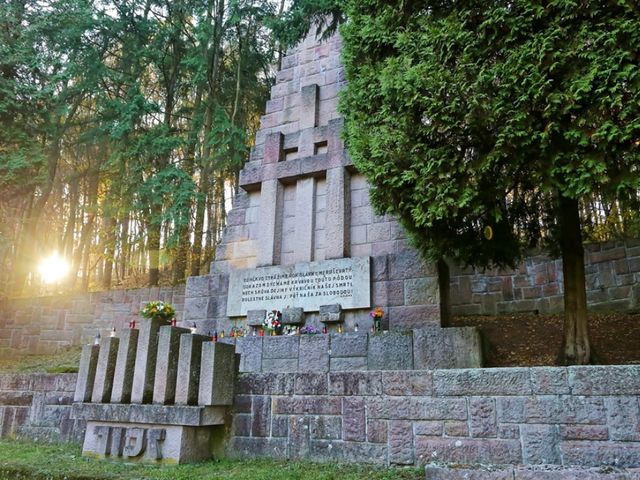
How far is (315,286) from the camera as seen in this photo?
305 inches

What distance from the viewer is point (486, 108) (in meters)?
5.05

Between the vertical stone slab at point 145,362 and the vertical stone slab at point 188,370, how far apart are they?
435 mm

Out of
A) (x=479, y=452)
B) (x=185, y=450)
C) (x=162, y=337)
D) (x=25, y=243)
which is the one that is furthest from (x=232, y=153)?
(x=479, y=452)

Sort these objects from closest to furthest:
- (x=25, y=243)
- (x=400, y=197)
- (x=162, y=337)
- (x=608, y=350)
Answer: (x=162, y=337) → (x=400, y=197) → (x=608, y=350) → (x=25, y=243)

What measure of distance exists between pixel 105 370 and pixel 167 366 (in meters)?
0.94

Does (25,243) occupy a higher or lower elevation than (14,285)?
higher

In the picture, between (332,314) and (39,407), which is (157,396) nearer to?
(39,407)

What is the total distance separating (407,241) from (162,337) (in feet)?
12.3

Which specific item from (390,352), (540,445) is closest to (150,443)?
(390,352)

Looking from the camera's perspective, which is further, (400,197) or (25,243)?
(25,243)

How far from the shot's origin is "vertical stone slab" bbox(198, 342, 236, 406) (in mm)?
4960

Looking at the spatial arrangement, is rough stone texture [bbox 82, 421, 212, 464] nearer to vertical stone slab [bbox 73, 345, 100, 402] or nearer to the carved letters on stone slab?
the carved letters on stone slab

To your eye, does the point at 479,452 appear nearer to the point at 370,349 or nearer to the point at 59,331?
the point at 370,349

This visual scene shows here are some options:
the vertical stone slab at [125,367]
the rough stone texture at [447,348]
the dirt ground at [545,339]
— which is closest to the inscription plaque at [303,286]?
the rough stone texture at [447,348]
